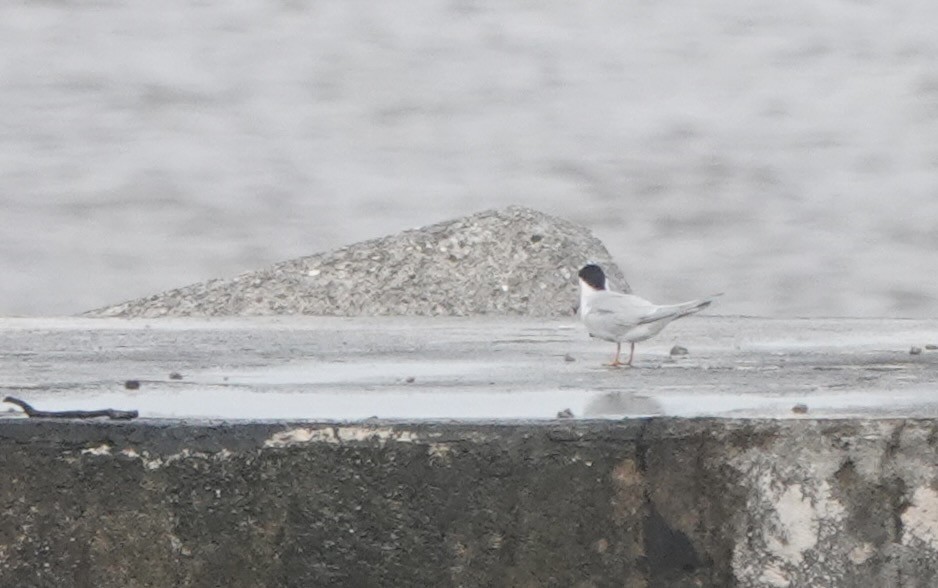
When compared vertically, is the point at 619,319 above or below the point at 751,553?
above

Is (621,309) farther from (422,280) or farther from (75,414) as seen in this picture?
(422,280)

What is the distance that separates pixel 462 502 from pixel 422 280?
5.93 m

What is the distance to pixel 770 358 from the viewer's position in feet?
14.3

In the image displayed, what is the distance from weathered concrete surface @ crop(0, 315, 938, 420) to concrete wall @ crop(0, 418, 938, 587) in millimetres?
118

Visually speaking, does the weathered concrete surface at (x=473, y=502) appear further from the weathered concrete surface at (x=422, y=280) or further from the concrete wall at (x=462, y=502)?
the weathered concrete surface at (x=422, y=280)

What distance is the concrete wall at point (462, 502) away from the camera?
2775 millimetres

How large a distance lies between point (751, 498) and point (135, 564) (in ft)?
3.13

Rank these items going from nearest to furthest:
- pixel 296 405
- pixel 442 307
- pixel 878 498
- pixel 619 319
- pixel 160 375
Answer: pixel 878 498
pixel 296 405
pixel 160 375
pixel 619 319
pixel 442 307

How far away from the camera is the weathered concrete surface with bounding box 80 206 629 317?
8.55 m

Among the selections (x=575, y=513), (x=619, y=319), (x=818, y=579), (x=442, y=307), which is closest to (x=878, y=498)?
(x=818, y=579)

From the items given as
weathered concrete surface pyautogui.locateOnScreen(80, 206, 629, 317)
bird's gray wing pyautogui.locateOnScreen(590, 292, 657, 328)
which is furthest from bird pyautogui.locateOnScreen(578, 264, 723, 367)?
weathered concrete surface pyautogui.locateOnScreen(80, 206, 629, 317)

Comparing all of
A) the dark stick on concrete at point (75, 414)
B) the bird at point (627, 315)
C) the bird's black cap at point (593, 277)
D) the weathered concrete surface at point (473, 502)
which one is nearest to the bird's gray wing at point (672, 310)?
the bird at point (627, 315)

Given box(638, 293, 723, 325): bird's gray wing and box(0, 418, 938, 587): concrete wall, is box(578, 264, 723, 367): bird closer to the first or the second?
box(638, 293, 723, 325): bird's gray wing

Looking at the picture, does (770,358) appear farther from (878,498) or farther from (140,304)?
(140,304)
